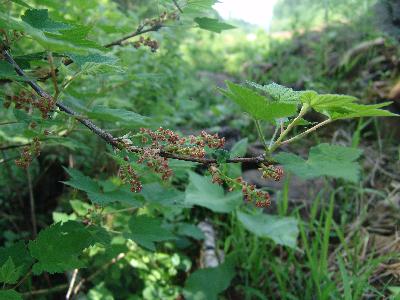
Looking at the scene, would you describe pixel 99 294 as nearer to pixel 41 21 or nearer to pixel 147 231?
pixel 147 231

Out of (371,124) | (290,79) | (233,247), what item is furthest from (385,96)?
(233,247)

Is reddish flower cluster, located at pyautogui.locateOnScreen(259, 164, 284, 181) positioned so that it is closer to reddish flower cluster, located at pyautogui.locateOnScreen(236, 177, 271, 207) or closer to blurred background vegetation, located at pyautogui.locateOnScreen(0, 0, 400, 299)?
reddish flower cluster, located at pyautogui.locateOnScreen(236, 177, 271, 207)

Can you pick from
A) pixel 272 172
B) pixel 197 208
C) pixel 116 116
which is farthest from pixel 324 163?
pixel 197 208

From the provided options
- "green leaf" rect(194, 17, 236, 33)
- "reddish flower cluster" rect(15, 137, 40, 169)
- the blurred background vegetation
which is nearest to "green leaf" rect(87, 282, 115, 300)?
the blurred background vegetation

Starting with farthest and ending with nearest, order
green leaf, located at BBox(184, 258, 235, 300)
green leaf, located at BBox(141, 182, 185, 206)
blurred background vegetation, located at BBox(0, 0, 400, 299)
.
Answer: green leaf, located at BBox(184, 258, 235, 300) → blurred background vegetation, located at BBox(0, 0, 400, 299) → green leaf, located at BBox(141, 182, 185, 206)

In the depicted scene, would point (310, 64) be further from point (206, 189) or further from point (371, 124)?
point (206, 189)
